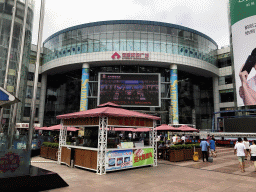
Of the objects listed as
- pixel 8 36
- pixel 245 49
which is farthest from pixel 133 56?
pixel 245 49

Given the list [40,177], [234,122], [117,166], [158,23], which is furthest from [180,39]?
[40,177]

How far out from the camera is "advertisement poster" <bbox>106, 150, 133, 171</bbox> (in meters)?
11.9

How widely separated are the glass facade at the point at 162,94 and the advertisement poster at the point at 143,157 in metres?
28.7

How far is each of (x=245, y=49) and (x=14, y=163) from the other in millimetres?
42873

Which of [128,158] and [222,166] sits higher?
[128,158]

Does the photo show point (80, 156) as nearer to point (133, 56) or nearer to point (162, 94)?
point (133, 56)

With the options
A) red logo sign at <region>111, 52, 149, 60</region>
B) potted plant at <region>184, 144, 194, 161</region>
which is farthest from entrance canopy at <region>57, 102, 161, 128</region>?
red logo sign at <region>111, 52, 149, 60</region>

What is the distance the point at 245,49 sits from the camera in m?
39.8

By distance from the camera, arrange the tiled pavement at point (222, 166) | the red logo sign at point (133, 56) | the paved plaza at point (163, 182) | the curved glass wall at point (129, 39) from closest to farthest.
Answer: the paved plaza at point (163, 182) → the tiled pavement at point (222, 166) → the red logo sign at point (133, 56) → the curved glass wall at point (129, 39)

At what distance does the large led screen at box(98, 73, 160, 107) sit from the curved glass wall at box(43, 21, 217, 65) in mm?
5224

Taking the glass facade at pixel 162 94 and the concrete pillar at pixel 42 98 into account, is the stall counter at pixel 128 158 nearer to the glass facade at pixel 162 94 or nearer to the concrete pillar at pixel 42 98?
the glass facade at pixel 162 94

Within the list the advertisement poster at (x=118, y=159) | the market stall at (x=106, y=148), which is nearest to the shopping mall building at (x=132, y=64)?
the market stall at (x=106, y=148)

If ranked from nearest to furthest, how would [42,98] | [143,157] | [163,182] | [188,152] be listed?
[163,182]
[143,157]
[188,152]
[42,98]

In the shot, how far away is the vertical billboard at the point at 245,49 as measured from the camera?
38.5m
